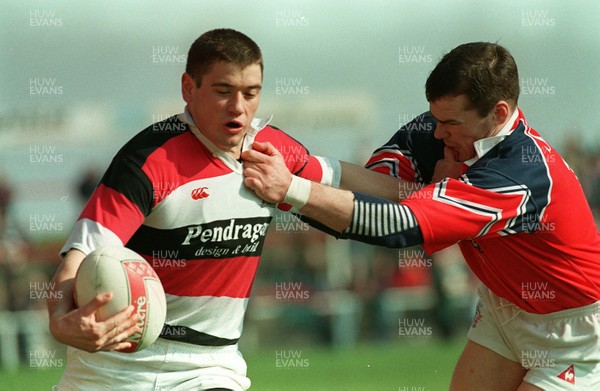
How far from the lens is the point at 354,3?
9.48 meters

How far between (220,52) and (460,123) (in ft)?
4.37

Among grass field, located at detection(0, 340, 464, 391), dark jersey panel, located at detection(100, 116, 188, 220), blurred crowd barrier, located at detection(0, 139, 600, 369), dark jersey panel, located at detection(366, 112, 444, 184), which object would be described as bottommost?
grass field, located at detection(0, 340, 464, 391)

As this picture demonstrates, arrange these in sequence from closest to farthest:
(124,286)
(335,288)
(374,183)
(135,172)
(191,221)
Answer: (124,286) → (135,172) → (191,221) → (374,183) → (335,288)

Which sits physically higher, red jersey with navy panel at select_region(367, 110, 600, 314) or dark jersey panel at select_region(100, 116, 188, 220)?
dark jersey panel at select_region(100, 116, 188, 220)

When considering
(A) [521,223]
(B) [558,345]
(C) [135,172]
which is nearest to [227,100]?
(C) [135,172]

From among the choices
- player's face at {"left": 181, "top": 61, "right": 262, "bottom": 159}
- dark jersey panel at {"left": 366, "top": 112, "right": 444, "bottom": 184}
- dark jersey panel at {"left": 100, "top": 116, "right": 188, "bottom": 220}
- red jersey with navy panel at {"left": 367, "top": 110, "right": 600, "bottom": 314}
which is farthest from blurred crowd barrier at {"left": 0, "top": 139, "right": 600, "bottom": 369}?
dark jersey panel at {"left": 100, "top": 116, "right": 188, "bottom": 220}

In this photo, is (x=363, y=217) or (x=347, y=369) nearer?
(x=363, y=217)

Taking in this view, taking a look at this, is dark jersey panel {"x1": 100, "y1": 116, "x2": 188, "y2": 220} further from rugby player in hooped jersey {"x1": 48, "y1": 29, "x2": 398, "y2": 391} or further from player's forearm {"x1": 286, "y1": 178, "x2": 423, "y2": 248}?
player's forearm {"x1": 286, "y1": 178, "x2": 423, "y2": 248}

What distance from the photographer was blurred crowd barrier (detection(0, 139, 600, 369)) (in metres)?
9.25

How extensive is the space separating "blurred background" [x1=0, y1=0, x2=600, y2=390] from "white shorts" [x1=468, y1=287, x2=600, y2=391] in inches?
169

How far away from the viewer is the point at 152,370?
13.9 ft

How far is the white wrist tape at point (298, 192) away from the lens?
14.3ft

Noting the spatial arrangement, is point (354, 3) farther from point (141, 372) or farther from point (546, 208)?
point (141, 372)

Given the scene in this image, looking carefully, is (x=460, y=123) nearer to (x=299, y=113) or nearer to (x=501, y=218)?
(x=501, y=218)
